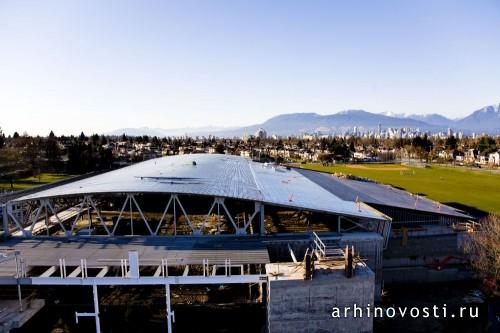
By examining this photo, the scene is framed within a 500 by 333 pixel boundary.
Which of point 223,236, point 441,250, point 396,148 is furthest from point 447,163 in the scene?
point 223,236

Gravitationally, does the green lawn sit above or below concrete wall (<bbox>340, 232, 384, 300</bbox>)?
above

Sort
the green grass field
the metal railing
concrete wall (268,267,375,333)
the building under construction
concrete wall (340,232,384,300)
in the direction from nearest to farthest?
concrete wall (268,267,375,333) < the building under construction < the metal railing < concrete wall (340,232,384,300) < the green grass field

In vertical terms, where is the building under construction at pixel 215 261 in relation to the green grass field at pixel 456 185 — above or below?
above

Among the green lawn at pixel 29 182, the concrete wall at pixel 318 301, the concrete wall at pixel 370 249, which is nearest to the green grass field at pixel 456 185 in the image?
the concrete wall at pixel 370 249

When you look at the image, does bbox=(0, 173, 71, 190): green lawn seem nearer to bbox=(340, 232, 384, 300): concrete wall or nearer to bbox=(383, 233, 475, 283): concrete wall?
bbox=(340, 232, 384, 300): concrete wall

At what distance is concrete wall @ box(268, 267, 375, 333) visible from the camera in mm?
15828

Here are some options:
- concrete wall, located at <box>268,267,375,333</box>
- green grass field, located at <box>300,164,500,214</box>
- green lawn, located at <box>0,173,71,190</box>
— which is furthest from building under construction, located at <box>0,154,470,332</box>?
green lawn, located at <box>0,173,71,190</box>

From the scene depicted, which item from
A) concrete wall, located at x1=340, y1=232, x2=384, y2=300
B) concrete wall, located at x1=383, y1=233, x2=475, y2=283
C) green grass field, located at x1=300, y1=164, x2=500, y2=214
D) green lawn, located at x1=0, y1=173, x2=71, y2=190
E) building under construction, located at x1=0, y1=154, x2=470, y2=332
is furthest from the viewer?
green lawn, located at x1=0, y1=173, x2=71, y2=190

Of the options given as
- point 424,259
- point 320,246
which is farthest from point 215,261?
point 424,259

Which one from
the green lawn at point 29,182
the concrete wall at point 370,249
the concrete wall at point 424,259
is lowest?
the concrete wall at point 424,259

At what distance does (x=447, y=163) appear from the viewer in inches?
3866

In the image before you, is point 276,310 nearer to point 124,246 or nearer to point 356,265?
point 356,265

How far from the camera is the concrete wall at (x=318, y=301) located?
1583cm

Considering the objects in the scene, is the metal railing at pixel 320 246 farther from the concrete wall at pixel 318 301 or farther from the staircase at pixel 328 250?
the concrete wall at pixel 318 301
